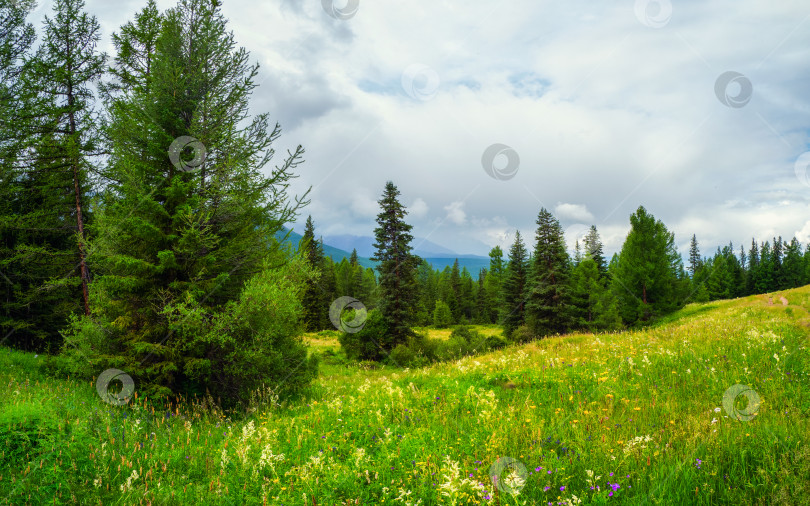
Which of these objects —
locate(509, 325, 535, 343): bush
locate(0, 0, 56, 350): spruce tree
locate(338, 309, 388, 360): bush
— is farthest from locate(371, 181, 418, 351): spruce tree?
locate(0, 0, 56, 350): spruce tree

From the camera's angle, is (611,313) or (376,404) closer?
(376,404)

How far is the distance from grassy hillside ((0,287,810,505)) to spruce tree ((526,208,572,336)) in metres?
32.1

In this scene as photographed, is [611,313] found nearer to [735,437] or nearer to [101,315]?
[735,437]

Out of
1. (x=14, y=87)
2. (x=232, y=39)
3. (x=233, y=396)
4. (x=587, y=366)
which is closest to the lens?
(x=587, y=366)

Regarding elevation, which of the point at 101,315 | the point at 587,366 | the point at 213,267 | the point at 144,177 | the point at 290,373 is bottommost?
the point at 290,373

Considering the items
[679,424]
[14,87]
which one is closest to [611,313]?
[679,424]

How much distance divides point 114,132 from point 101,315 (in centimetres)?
467

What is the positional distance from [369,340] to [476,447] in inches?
995

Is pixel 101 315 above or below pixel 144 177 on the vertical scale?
below

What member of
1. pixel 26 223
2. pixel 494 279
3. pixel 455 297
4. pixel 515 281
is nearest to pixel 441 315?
pixel 455 297

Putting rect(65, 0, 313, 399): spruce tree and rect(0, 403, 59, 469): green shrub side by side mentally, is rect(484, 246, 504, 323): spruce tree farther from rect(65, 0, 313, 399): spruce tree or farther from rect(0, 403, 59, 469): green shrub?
rect(0, 403, 59, 469): green shrub

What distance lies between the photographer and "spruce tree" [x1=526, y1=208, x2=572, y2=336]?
37.2 m

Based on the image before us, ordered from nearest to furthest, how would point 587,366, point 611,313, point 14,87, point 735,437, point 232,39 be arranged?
point 735,437 < point 587,366 < point 232,39 < point 14,87 < point 611,313

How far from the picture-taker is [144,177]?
885 centimetres
